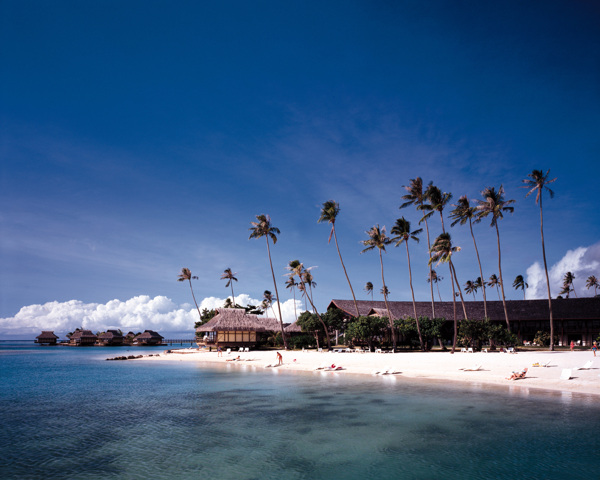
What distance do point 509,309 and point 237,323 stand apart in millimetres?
36758

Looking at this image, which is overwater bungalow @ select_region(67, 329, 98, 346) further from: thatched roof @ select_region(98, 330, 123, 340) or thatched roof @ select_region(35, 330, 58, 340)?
thatched roof @ select_region(35, 330, 58, 340)

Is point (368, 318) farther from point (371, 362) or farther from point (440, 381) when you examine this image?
point (440, 381)

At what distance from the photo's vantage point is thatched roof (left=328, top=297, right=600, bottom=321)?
4978 cm

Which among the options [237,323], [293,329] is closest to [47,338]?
[237,323]

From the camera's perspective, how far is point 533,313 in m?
52.2

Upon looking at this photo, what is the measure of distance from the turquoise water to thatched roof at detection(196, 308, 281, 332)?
108 feet

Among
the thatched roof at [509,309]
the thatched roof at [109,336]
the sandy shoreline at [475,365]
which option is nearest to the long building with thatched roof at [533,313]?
the thatched roof at [509,309]

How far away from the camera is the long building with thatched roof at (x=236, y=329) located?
54906 mm

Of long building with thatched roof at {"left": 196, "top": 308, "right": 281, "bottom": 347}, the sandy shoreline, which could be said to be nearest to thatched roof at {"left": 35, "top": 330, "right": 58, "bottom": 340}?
long building with thatched roof at {"left": 196, "top": 308, "right": 281, "bottom": 347}

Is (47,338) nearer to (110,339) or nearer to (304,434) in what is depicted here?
(110,339)

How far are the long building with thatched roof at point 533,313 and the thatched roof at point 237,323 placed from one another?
34.1 ft

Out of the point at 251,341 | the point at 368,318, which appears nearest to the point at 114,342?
the point at 251,341

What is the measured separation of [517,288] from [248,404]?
95973 millimetres

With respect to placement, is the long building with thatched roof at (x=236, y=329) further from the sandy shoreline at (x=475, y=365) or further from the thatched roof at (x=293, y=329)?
the sandy shoreline at (x=475, y=365)
